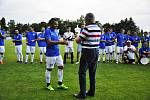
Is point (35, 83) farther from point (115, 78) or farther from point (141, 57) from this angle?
point (141, 57)

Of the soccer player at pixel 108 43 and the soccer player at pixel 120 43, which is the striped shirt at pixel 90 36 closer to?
the soccer player at pixel 108 43

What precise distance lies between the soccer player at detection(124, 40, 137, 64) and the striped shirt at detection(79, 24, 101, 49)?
10105 millimetres

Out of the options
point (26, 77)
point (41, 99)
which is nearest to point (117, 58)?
point (26, 77)

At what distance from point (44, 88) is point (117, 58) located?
9.74 m

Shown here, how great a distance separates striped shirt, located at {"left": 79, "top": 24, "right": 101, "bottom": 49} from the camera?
358 inches

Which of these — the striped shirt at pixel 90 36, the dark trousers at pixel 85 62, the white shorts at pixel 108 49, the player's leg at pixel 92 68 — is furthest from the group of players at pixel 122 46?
the striped shirt at pixel 90 36

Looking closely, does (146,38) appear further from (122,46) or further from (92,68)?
(92,68)

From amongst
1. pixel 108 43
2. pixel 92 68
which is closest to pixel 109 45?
pixel 108 43

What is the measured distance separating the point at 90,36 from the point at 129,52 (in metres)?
10.6

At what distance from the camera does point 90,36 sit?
29.9 feet

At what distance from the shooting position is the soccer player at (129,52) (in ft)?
62.8

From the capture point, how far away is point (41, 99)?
9.23 meters

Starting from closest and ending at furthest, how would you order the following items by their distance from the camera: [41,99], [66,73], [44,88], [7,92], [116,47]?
[41,99] → [7,92] → [44,88] → [66,73] → [116,47]

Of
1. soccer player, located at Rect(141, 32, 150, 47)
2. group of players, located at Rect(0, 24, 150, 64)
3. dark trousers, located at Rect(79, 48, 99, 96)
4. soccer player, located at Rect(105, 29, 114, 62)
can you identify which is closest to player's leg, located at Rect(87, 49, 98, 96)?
dark trousers, located at Rect(79, 48, 99, 96)
